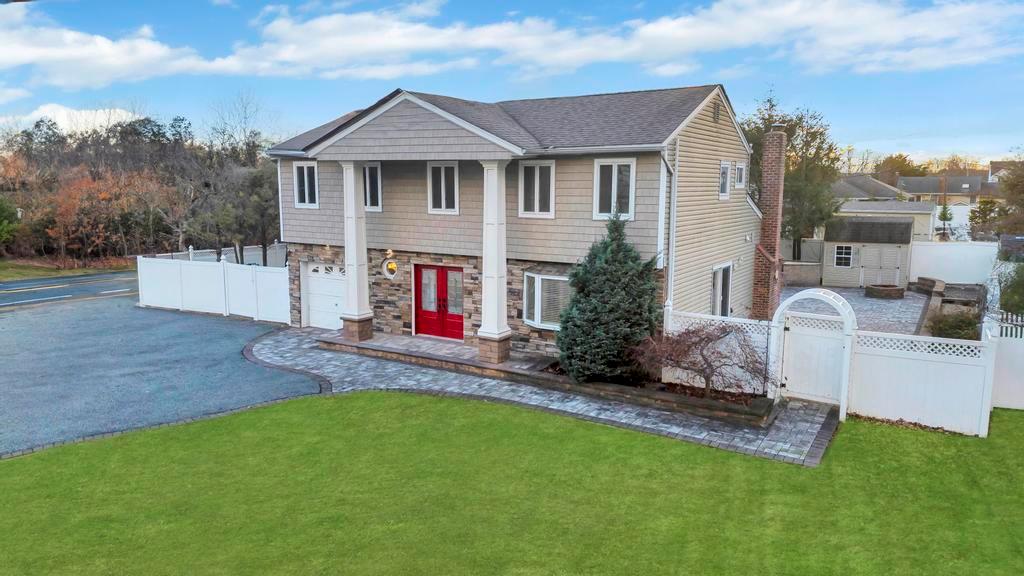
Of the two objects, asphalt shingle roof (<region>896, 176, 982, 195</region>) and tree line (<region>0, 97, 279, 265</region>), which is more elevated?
asphalt shingle roof (<region>896, 176, 982, 195</region>)

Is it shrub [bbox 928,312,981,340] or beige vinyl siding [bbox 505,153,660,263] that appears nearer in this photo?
beige vinyl siding [bbox 505,153,660,263]

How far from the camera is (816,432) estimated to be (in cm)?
1072

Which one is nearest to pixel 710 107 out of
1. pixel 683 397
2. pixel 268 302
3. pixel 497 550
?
pixel 683 397

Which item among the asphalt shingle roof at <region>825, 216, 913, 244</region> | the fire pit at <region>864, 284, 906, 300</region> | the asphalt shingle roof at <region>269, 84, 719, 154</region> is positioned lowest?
the fire pit at <region>864, 284, 906, 300</region>

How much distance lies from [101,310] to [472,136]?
52.1 feet

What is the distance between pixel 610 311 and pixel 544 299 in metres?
2.60

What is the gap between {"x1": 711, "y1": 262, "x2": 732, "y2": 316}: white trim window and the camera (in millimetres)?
16891

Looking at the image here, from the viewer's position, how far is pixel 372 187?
1728 cm

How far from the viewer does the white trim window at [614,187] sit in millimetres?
13711

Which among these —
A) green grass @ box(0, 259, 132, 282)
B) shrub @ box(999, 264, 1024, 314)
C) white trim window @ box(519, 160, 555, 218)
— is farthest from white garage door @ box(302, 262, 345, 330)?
green grass @ box(0, 259, 132, 282)

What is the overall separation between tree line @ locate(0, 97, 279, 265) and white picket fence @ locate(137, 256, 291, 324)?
4.37 meters

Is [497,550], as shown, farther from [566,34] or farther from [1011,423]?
[566,34]

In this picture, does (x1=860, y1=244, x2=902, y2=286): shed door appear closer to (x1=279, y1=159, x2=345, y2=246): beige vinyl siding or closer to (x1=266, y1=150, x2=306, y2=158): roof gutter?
(x1=279, y1=159, x2=345, y2=246): beige vinyl siding

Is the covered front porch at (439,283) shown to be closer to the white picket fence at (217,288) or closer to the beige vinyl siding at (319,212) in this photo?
the beige vinyl siding at (319,212)
